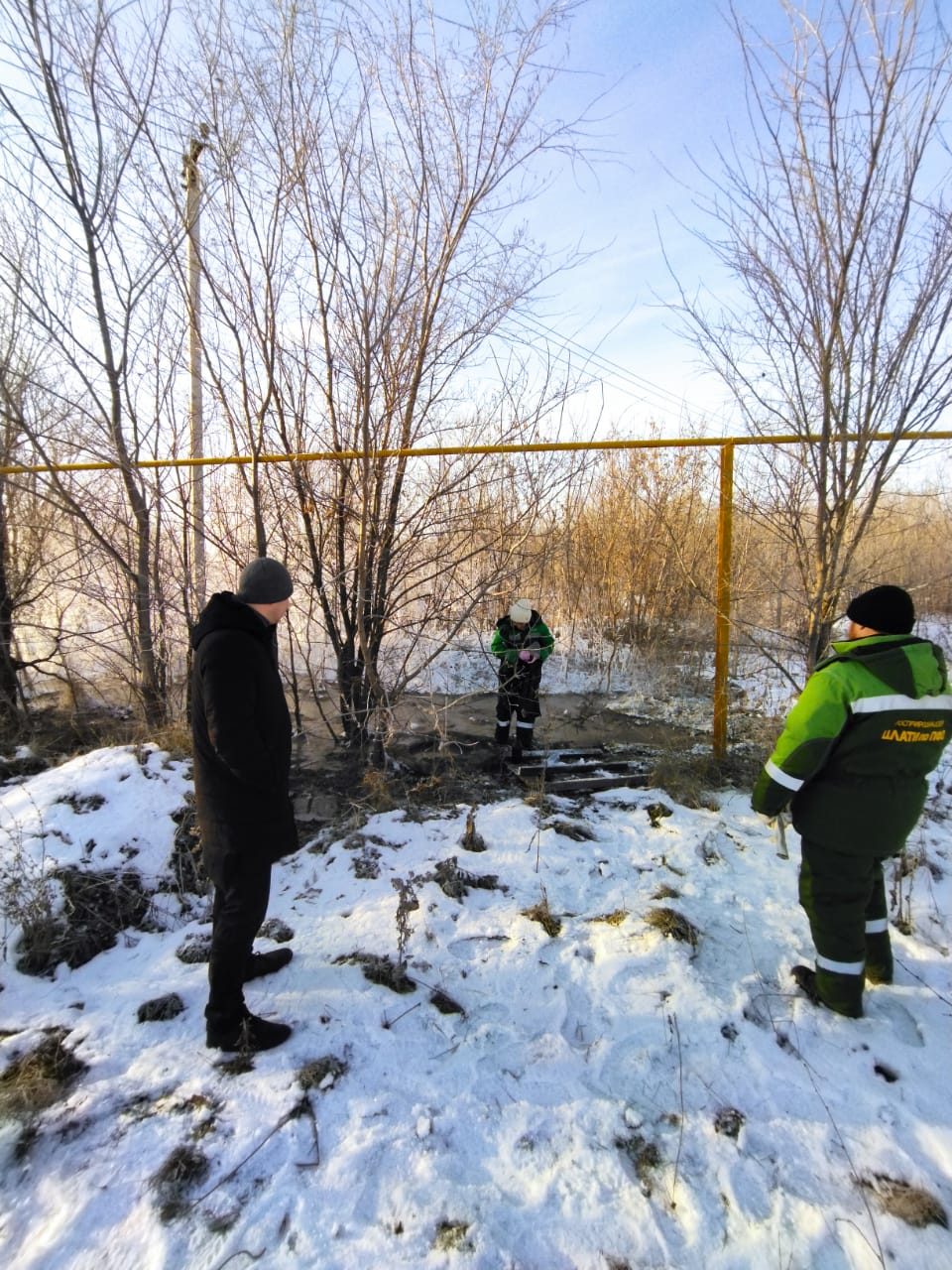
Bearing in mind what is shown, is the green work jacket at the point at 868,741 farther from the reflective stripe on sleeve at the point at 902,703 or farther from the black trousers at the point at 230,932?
the black trousers at the point at 230,932

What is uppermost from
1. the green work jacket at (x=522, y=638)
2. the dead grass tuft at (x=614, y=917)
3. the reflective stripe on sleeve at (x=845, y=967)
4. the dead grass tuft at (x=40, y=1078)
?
the green work jacket at (x=522, y=638)

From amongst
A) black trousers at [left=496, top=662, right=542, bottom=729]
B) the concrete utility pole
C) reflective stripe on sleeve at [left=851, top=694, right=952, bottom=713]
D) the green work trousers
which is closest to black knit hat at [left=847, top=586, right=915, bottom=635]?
reflective stripe on sleeve at [left=851, top=694, right=952, bottom=713]

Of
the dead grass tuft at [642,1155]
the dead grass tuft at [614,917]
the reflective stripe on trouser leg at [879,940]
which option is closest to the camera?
the dead grass tuft at [642,1155]

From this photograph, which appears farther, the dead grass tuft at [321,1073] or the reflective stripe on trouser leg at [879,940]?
the reflective stripe on trouser leg at [879,940]

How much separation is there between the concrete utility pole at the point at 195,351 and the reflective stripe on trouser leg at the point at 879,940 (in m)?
4.40

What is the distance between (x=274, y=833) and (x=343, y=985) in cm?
73

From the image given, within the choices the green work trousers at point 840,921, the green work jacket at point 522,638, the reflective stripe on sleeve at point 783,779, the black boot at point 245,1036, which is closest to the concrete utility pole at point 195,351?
the green work jacket at point 522,638

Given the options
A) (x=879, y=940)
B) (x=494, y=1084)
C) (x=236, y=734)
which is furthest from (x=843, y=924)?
(x=236, y=734)

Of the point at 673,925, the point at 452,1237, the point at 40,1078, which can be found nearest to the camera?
the point at 452,1237

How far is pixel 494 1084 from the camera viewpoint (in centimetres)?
197

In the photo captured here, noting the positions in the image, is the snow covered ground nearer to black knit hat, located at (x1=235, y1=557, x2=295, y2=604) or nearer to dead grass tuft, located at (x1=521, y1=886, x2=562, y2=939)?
dead grass tuft, located at (x1=521, y1=886, x2=562, y2=939)

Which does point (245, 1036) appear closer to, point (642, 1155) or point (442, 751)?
point (642, 1155)

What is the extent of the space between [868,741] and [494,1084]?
171 centimetres

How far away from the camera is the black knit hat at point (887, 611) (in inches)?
83.3
